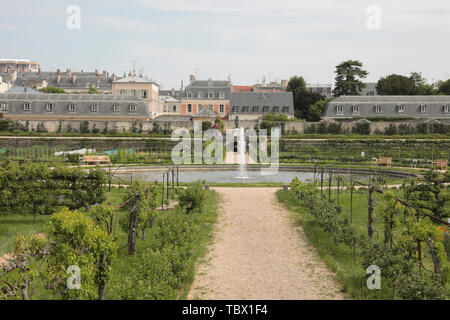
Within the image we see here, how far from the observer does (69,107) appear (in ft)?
164

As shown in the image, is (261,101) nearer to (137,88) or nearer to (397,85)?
(137,88)

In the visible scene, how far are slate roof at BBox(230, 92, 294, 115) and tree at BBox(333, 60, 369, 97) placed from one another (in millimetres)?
8627

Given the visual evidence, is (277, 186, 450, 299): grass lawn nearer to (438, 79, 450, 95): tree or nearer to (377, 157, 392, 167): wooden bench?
(377, 157, 392, 167): wooden bench

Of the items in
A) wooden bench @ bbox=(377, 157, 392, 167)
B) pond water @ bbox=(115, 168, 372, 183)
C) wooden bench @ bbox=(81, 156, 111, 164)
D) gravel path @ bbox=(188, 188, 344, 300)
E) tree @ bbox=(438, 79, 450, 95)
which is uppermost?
tree @ bbox=(438, 79, 450, 95)

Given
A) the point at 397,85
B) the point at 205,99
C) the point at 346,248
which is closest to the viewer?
the point at 346,248

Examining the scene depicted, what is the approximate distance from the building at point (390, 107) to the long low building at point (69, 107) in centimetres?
2203

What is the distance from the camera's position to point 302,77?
2832 inches

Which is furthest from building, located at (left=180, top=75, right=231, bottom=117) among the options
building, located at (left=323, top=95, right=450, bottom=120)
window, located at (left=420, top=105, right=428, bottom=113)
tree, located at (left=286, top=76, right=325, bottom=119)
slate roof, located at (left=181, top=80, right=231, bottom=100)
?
window, located at (left=420, top=105, right=428, bottom=113)

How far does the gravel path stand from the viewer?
25.2 feet

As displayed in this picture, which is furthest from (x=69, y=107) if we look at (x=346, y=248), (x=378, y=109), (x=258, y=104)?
(x=346, y=248)

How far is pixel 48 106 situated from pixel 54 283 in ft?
153
